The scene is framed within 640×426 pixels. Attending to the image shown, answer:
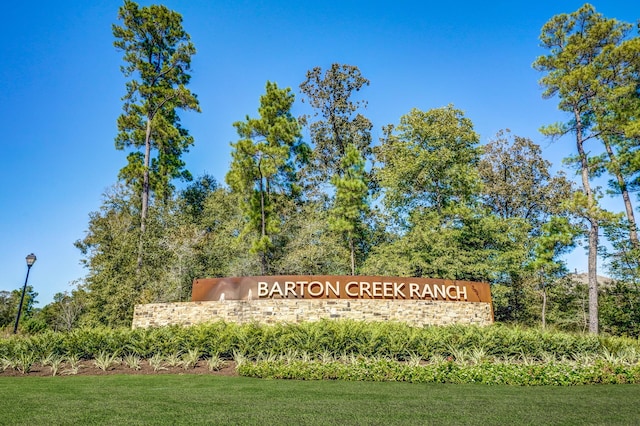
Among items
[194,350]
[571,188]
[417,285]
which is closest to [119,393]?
[194,350]

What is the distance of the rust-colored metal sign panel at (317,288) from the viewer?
611 inches

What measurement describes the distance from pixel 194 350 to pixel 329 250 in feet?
50.0

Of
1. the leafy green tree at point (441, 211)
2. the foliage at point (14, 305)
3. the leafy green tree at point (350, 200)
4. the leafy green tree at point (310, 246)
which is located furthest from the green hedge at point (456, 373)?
the foliage at point (14, 305)

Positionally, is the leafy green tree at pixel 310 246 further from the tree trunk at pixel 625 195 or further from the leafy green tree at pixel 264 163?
the tree trunk at pixel 625 195

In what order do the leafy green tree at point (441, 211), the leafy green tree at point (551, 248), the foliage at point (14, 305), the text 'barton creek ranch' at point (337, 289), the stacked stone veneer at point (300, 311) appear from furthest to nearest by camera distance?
the foliage at point (14, 305) < the leafy green tree at point (441, 211) < the leafy green tree at point (551, 248) < the text 'barton creek ranch' at point (337, 289) < the stacked stone veneer at point (300, 311)

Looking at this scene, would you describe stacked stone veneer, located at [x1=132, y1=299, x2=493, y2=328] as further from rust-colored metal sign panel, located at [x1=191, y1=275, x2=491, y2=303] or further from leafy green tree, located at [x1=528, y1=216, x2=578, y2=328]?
leafy green tree, located at [x1=528, y1=216, x2=578, y2=328]

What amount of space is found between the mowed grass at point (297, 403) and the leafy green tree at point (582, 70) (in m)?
14.9

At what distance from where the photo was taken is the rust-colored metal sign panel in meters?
15.5

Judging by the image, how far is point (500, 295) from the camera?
22531 mm

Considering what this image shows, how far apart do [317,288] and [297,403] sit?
8778 millimetres

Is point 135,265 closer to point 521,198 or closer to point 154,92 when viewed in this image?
point 154,92

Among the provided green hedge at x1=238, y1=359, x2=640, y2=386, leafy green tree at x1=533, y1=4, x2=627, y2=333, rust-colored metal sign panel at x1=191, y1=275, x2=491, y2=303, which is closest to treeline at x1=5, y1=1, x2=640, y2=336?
leafy green tree at x1=533, y1=4, x2=627, y2=333

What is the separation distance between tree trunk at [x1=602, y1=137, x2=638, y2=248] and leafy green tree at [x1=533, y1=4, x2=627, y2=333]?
114 centimetres

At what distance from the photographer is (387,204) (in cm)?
2650
